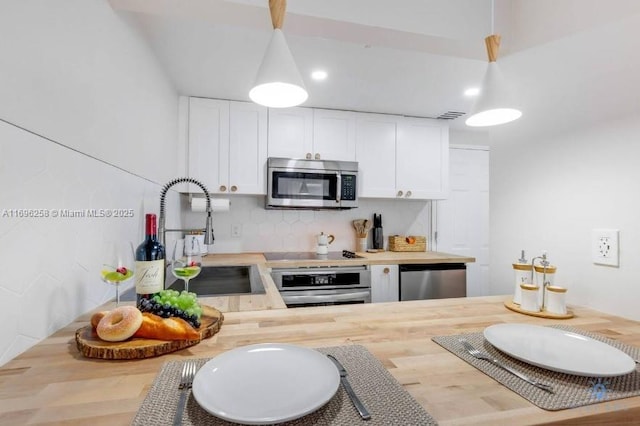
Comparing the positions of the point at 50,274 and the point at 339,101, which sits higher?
the point at 339,101

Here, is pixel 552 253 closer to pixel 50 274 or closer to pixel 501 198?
Answer: pixel 501 198

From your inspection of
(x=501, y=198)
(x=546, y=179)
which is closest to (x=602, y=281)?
(x=546, y=179)

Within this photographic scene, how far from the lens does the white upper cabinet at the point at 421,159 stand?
2957 millimetres

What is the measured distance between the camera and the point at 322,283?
238 centimetres

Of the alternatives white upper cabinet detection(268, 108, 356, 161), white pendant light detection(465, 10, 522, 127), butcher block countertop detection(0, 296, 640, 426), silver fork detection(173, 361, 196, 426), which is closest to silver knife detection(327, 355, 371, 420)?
butcher block countertop detection(0, 296, 640, 426)

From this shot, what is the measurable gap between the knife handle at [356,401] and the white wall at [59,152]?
76 cm

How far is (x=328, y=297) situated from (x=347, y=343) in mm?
1572

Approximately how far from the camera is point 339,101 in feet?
8.57

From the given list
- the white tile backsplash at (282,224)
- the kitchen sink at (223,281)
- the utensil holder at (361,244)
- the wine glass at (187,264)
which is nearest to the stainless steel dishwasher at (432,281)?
the utensil holder at (361,244)

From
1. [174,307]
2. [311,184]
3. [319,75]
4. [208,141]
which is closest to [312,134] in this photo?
[311,184]

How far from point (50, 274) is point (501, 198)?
5.89 ft

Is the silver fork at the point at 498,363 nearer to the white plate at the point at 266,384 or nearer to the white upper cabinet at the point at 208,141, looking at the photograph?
the white plate at the point at 266,384

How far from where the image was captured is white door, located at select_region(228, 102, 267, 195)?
2.60 m

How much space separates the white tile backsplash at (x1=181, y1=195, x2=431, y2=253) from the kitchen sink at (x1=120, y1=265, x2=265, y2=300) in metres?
0.66
